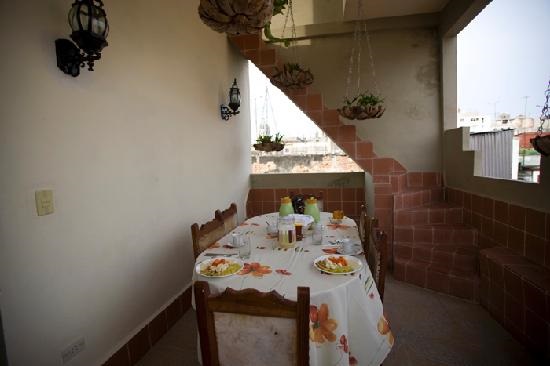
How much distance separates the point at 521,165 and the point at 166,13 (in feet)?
9.73

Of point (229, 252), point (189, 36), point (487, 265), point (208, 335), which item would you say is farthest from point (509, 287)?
point (189, 36)

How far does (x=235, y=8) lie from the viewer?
1.09m

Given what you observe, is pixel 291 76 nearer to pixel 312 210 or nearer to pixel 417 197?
pixel 312 210

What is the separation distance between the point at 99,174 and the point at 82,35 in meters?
0.66

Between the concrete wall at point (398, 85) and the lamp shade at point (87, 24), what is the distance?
8.21ft

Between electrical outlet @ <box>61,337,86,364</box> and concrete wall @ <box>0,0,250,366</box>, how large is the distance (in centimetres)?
3

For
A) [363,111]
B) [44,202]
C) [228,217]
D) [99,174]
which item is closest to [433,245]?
[363,111]

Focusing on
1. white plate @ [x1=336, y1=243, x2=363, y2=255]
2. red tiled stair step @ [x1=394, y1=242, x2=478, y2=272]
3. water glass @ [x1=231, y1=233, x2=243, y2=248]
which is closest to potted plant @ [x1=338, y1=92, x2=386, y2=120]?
red tiled stair step @ [x1=394, y1=242, x2=478, y2=272]

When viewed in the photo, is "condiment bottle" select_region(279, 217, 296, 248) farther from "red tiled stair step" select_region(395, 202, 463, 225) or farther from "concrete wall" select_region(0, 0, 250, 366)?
"red tiled stair step" select_region(395, 202, 463, 225)

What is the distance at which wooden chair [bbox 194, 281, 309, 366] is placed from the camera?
0.84 m

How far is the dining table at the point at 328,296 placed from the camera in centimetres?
115

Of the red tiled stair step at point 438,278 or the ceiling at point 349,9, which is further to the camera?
the ceiling at point 349,9

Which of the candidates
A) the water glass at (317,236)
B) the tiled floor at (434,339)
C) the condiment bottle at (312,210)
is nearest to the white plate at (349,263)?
the water glass at (317,236)

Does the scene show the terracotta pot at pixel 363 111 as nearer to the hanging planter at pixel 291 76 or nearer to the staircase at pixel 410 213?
the hanging planter at pixel 291 76
